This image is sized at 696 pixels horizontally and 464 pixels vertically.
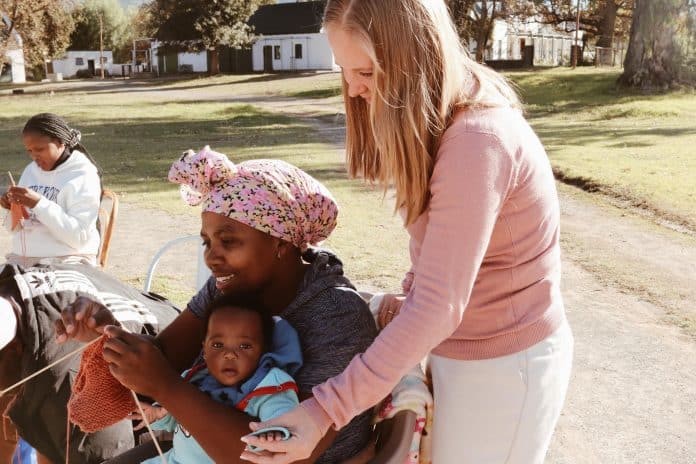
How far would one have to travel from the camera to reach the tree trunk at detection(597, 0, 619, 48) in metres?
44.1

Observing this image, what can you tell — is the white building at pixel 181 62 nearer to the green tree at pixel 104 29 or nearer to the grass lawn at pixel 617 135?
the green tree at pixel 104 29

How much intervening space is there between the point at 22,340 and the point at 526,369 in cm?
172

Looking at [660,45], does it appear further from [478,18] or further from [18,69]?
[18,69]

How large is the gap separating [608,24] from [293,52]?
2265 centimetres

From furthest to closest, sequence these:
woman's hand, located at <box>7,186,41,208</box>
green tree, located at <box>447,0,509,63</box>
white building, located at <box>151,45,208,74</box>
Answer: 1. white building, located at <box>151,45,208,74</box>
2. green tree, located at <box>447,0,509,63</box>
3. woman's hand, located at <box>7,186,41,208</box>

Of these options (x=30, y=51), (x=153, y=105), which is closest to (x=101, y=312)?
(x=153, y=105)

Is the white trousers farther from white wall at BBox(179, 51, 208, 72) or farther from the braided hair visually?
white wall at BBox(179, 51, 208, 72)

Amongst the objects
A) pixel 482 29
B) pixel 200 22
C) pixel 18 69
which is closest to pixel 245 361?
pixel 482 29

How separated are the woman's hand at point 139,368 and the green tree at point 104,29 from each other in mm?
76547

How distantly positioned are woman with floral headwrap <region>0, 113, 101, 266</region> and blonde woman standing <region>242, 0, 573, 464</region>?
2983mm

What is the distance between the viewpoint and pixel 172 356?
247 centimetres

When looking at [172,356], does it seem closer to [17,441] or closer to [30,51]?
[17,441]

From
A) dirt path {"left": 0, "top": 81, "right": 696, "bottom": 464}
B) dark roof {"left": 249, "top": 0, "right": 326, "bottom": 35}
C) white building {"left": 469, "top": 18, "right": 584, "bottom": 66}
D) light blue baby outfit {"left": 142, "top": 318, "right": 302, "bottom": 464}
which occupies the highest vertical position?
dark roof {"left": 249, "top": 0, "right": 326, "bottom": 35}

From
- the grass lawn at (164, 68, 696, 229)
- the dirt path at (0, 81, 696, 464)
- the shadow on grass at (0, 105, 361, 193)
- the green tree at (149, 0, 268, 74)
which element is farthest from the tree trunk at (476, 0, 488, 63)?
the dirt path at (0, 81, 696, 464)
